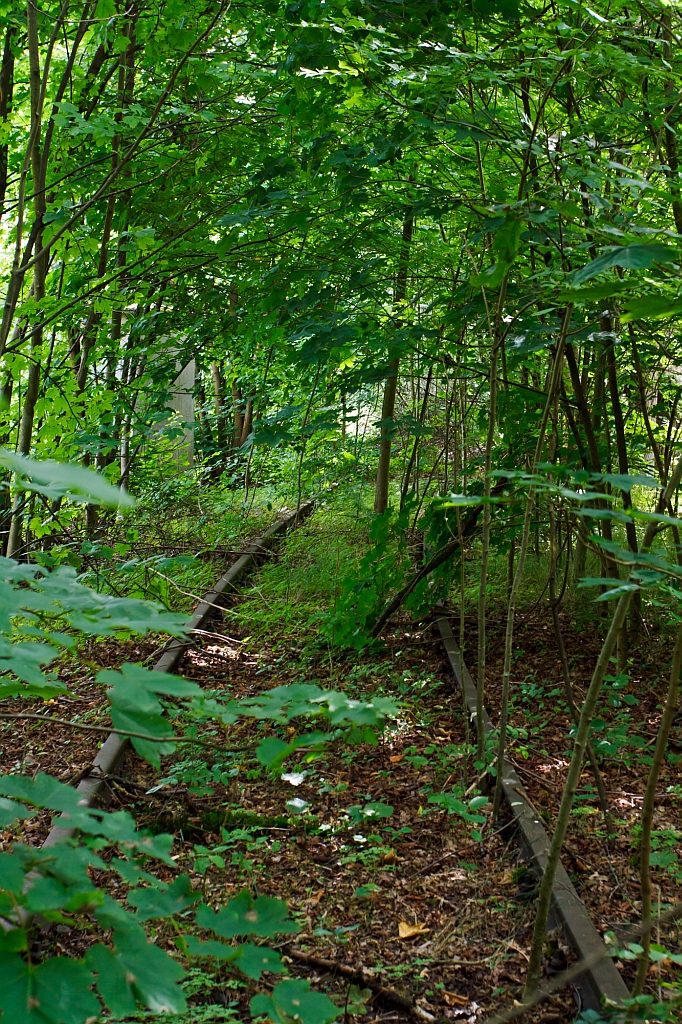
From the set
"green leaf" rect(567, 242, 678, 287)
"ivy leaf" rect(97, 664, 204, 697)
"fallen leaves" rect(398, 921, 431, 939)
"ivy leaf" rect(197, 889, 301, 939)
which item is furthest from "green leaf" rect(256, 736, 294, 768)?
"fallen leaves" rect(398, 921, 431, 939)

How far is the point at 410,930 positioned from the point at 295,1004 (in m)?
1.73

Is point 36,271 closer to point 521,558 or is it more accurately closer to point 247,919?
point 521,558

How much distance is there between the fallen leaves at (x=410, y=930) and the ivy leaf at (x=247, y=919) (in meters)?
1.57

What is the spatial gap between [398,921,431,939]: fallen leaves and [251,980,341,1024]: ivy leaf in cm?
165

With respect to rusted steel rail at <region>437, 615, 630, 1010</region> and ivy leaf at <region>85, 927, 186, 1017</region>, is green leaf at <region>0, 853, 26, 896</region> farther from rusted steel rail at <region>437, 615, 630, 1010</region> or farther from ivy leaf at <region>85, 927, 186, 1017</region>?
rusted steel rail at <region>437, 615, 630, 1010</region>

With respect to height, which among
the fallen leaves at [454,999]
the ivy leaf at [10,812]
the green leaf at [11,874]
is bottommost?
the fallen leaves at [454,999]

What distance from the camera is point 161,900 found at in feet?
4.87

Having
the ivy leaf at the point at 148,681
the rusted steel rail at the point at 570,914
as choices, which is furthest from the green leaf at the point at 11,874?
the rusted steel rail at the point at 570,914

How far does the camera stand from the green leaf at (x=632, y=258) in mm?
1696

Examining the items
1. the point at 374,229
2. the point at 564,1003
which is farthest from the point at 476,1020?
the point at 374,229

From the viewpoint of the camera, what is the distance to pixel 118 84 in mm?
5668

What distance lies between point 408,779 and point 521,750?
0.61m

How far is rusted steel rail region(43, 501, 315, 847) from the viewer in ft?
10.5

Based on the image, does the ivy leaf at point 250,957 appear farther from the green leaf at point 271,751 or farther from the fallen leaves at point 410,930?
the fallen leaves at point 410,930
